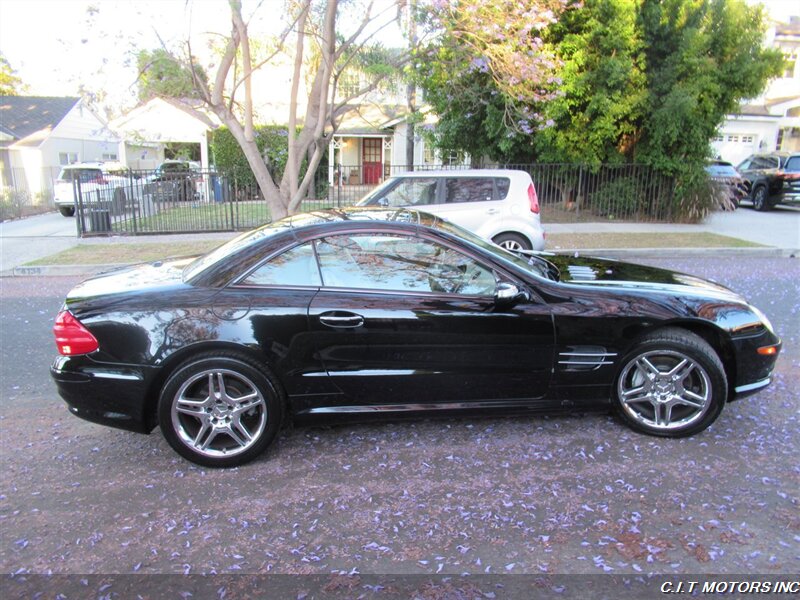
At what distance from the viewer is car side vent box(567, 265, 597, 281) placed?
4121mm

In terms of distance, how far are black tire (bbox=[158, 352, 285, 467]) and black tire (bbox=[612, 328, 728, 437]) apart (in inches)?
90.3

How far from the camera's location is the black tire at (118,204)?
48.1 feet

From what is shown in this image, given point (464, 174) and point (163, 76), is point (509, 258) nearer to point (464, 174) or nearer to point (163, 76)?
point (464, 174)

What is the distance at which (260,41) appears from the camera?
36.1 feet

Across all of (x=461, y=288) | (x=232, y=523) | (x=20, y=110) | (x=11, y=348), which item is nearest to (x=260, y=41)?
(x=11, y=348)

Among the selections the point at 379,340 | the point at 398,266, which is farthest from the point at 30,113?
the point at 379,340

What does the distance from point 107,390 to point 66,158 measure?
31.9 meters

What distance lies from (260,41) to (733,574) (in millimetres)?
11136

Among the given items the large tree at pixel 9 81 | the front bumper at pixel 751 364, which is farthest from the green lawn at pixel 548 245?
the large tree at pixel 9 81

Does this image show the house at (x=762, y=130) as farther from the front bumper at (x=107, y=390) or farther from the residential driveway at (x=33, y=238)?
the front bumper at (x=107, y=390)

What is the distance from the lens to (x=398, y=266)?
384cm

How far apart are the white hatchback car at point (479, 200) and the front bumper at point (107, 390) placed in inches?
237

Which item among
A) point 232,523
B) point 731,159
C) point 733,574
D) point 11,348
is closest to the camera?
point 733,574

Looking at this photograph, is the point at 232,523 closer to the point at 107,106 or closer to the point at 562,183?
the point at 107,106
